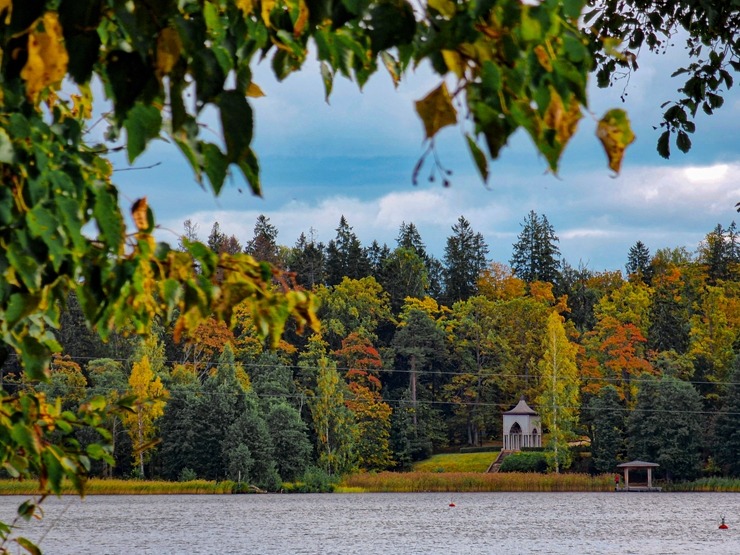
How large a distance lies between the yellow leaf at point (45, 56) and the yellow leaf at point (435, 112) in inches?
20.3

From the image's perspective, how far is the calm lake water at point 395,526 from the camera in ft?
81.1

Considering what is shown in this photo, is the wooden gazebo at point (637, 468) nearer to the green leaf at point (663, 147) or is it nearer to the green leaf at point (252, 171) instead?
the green leaf at point (663, 147)

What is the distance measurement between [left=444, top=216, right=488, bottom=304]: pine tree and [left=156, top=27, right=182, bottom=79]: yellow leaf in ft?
237

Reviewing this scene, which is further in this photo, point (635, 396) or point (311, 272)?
→ point (311, 272)

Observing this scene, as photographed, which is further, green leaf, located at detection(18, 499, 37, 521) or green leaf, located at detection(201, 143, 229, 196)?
green leaf, located at detection(18, 499, 37, 521)

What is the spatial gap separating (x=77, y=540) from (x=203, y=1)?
2774cm

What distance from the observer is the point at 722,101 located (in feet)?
17.6

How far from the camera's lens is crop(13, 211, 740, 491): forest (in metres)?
51.4

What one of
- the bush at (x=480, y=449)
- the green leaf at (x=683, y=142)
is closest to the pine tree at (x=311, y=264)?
the bush at (x=480, y=449)

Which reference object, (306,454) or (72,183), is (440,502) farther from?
(72,183)

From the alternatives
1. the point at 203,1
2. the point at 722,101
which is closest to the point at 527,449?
the point at 722,101

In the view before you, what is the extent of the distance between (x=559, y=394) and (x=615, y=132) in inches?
2106

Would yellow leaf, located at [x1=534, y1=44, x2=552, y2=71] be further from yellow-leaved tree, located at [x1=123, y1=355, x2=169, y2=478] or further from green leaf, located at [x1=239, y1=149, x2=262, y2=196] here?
yellow-leaved tree, located at [x1=123, y1=355, x2=169, y2=478]

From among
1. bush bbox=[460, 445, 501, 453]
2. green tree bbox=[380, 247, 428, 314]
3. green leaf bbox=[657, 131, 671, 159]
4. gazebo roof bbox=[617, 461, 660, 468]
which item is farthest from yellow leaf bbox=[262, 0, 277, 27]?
green tree bbox=[380, 247, 428, 314]
